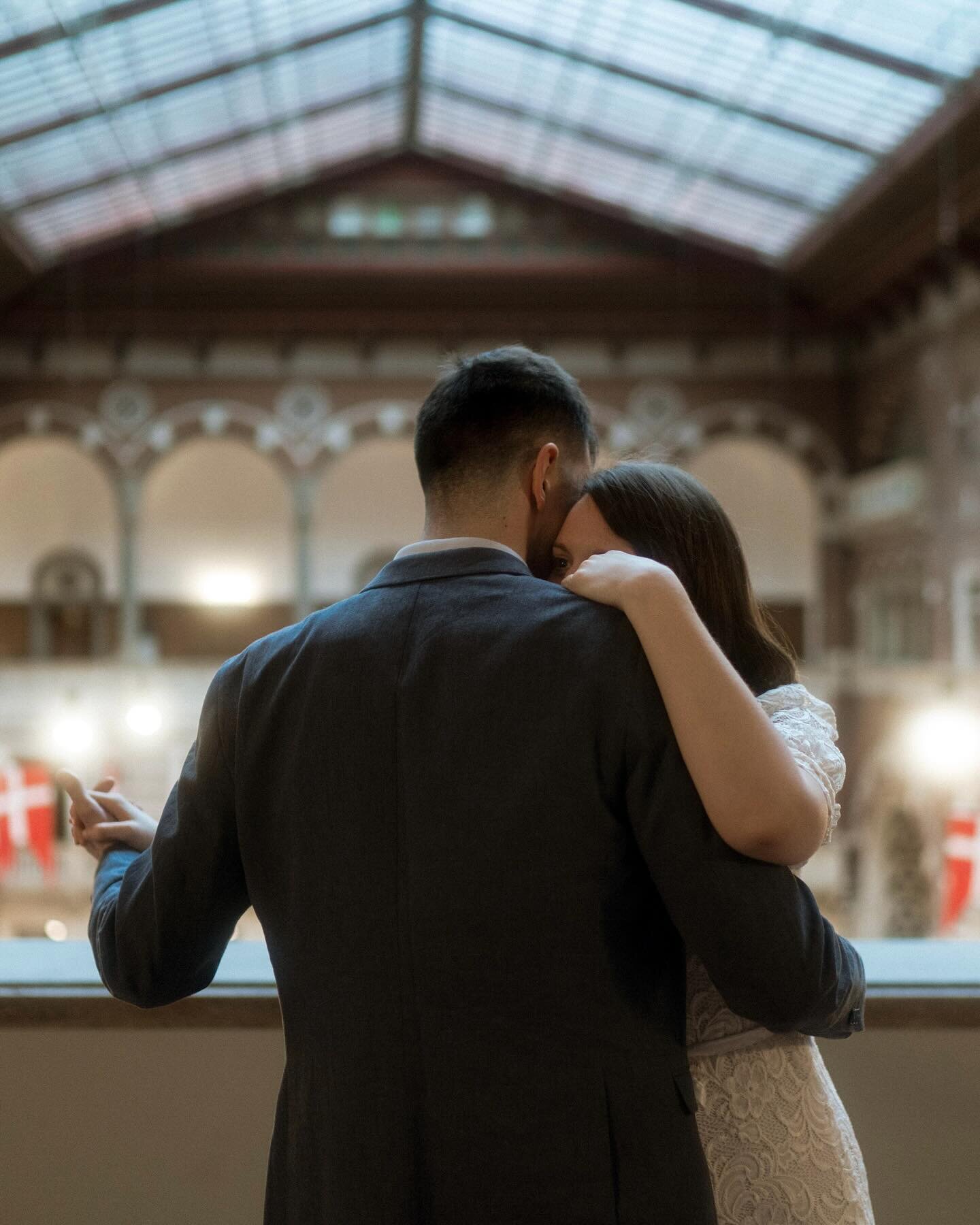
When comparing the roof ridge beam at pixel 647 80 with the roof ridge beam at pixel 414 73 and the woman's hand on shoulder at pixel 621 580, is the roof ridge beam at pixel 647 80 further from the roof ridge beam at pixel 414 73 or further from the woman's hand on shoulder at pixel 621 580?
the woman's hand on shoulder at pixel 621 580

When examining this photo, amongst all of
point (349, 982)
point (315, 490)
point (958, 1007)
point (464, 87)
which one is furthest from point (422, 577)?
point (315, 490)

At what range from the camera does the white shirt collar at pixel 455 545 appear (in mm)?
1275

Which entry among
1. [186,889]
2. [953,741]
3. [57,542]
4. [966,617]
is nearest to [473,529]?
[186,889]

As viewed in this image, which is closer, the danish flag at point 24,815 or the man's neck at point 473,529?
the man's neck at point 473,529

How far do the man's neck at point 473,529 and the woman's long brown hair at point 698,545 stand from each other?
148mm

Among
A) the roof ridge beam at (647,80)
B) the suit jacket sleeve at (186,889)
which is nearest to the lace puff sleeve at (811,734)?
the suit jacket sleeve at (186,889)

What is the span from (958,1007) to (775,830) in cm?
92

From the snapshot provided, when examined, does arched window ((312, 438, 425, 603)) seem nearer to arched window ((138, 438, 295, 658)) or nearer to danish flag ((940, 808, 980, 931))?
arched window ((138, 438, 295, 658))

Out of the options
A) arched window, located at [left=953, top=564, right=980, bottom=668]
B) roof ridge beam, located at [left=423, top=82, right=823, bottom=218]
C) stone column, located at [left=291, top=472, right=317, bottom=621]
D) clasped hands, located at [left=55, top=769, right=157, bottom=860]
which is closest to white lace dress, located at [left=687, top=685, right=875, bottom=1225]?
clasped hands, located at [left=55, top=769, right=157, bottom=860]

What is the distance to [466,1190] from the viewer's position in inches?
46.7

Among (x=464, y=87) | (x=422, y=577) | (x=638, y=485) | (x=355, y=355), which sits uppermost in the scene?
(x=464, y=87)

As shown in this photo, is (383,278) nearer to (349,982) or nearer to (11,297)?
(11,297)

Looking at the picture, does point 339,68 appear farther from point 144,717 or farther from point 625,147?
point 144,717

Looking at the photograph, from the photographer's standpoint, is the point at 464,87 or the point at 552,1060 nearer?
the point at 552,1060
